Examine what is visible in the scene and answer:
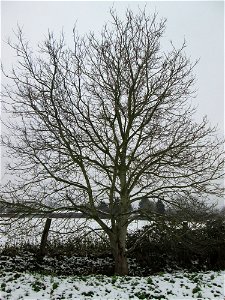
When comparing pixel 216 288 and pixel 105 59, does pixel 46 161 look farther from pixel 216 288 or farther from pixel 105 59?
→ pixel 216 288

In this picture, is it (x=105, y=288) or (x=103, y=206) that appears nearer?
(x=105, y=288)

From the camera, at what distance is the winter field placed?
6754 millimetres

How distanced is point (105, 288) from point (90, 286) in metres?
0.39

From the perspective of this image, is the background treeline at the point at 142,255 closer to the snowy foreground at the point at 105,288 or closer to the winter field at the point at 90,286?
the winter field at the point at 90,286

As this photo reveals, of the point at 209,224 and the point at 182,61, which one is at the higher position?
the point at 182,61

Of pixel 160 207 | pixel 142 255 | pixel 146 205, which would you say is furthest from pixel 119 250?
pixel 142 255

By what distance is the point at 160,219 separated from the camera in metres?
9.18

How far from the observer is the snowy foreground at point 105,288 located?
6.71 m

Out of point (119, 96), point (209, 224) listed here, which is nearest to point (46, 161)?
point (119, 96)

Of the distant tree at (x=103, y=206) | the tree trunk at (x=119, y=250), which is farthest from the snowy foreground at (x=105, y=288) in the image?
the distant tree at (x=103, y=206)

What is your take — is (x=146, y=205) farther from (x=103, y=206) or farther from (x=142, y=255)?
(x=142, y=255)

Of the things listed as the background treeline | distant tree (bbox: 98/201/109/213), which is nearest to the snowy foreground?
distant tree (bbox: 98/201/109/213)

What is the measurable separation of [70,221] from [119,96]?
164 inches

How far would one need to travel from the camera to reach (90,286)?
24.0 feet
